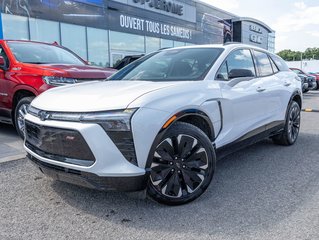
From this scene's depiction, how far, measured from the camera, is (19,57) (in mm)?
5965

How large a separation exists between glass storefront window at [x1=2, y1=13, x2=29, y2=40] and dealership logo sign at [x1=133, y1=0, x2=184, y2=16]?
835 centimetres

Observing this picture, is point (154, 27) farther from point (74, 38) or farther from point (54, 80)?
point (54, 80)

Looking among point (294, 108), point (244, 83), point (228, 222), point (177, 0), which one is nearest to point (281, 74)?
point (294, 108)

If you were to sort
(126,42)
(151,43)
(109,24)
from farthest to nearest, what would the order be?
(151,43) < (126,42) < (109,24)

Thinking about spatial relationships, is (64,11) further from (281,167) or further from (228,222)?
(228,222)

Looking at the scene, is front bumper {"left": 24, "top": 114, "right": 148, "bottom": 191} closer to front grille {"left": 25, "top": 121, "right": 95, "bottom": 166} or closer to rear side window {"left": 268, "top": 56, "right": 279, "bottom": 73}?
front grille {"left": 25, "top": 121, "right": 95, "bottom": 166}

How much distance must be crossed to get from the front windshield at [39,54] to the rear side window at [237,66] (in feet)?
11.3

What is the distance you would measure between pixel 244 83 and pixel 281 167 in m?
1.24

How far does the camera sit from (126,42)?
2148 centimetres

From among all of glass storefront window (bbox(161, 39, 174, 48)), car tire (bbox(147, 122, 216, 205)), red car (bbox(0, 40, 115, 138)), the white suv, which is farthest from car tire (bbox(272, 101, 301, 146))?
glass storefront window (bbox(161, 39, 174, 48))

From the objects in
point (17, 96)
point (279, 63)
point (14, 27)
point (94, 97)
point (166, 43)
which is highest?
point (166, 43)

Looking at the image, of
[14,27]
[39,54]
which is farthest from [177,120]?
[14,27]

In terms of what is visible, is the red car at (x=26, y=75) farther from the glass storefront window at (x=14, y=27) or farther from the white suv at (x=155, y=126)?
the glass storefront window at (x=14, y=27)

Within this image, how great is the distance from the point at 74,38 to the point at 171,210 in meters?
16.1
